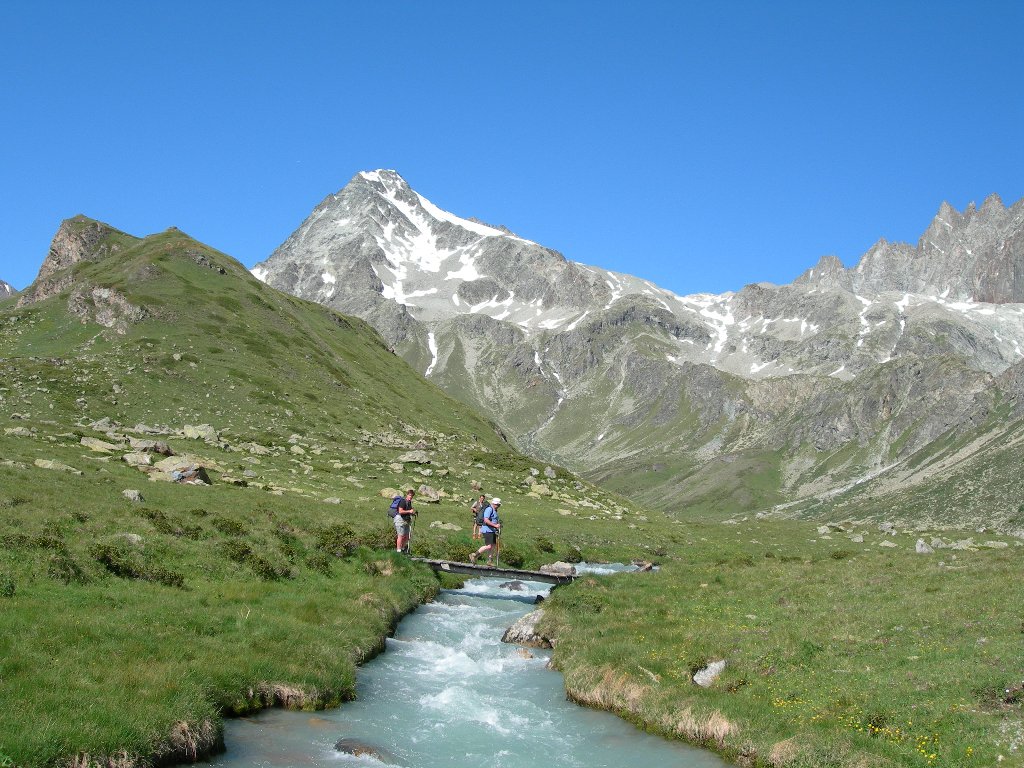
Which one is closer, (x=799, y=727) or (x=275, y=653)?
(x=799, y=727)

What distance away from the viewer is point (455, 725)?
21.4 metres

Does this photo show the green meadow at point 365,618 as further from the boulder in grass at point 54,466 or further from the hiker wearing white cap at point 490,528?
the hiker wearing white cap at point 490,528

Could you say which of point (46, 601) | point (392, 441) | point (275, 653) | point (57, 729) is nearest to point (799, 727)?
point (275, 653)

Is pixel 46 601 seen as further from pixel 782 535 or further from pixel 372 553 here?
pixel 782 535

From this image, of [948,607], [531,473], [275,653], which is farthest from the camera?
[531,473]

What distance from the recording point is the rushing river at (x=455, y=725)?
1861cm

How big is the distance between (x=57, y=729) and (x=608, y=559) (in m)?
44.0

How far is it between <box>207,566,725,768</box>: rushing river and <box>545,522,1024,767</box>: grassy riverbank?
109cm

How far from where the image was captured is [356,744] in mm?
18766

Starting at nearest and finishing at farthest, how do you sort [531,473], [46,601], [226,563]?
[46,601] < [226,563] < [531,473]

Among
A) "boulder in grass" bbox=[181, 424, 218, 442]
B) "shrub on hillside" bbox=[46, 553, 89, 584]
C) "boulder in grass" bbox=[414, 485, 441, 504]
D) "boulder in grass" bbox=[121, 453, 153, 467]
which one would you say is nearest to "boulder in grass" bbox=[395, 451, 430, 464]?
"boulder in grass" bbox=[414, 485, 441, 504]

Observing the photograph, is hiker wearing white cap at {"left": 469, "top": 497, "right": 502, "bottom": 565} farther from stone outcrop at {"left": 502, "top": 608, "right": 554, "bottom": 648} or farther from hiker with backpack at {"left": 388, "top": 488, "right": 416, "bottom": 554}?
stone outcrop at {"left": 502, "top": 608, "right": 554, "bottom": 648}

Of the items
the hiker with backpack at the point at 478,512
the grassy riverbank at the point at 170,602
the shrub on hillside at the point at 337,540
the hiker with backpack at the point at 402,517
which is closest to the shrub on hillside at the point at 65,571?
the grassy riverbank at the point at 170,602

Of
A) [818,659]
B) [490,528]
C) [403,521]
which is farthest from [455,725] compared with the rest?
[490,528]
